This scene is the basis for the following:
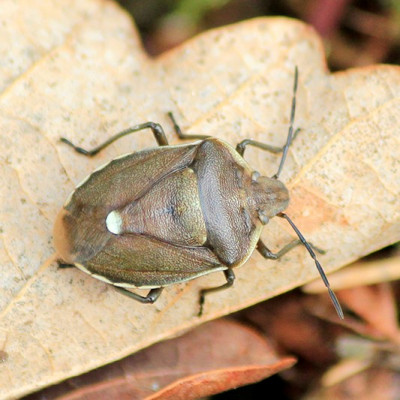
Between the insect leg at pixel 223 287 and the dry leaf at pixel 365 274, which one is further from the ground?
the insect leg at pixel 223 287

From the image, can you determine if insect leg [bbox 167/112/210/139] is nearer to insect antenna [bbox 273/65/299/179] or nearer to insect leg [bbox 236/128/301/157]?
insect leg [bbox 236/128/301/157]

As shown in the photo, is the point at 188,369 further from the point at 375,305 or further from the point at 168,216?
the point at 375,305

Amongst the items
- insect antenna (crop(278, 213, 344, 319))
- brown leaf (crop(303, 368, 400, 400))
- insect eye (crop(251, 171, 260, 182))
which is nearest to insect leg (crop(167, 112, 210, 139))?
insect eye (crop(251, 171, 260, 182))

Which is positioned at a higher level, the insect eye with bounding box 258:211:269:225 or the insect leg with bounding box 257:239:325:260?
the insect eye with bounding box 258:211:269:225

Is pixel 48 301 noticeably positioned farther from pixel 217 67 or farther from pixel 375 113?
pixel 375 113

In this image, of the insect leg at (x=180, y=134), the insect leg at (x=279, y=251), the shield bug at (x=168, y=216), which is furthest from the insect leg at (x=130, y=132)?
the insect leg at (x=279, y=251)

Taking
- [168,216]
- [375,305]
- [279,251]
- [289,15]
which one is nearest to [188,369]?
[279,251]

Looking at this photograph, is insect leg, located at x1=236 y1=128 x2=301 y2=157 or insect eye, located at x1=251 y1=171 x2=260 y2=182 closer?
insect eye, located at x1=251 y1=171 x2=260 y2=182

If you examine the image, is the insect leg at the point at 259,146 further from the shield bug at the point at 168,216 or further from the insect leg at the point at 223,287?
the insect leg at the point at 223,287
